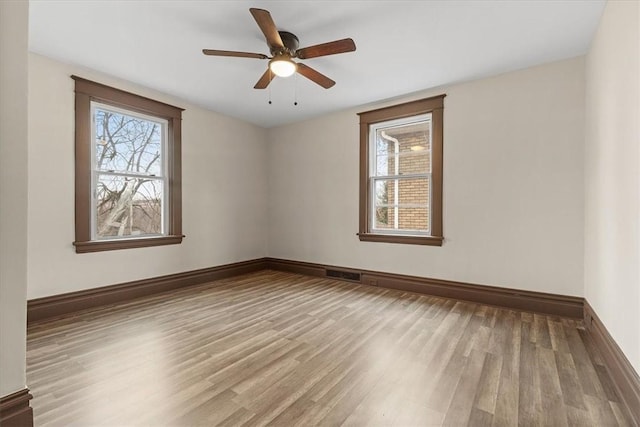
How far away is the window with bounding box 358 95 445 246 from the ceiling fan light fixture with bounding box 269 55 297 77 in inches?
79.6

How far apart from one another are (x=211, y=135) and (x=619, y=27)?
4620mm

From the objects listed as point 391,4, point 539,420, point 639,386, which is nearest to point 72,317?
point 539,420

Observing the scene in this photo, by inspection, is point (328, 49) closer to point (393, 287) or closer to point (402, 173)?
point (402, 173)

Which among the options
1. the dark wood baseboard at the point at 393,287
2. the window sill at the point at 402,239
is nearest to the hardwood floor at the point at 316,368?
the dark wood baseboard at the point at 393,287

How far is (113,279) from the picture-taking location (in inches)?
138

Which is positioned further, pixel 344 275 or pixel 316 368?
pixel 344 275

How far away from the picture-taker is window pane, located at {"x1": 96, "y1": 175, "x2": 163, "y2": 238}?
11.6ft

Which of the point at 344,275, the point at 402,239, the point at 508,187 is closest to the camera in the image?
the point at 508,187

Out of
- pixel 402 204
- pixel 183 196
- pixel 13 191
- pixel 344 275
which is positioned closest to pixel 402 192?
pixel 402 204

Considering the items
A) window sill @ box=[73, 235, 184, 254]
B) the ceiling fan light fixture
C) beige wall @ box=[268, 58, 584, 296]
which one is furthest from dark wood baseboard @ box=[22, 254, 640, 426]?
the ceiling fan light fixture

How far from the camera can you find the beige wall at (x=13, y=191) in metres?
1.33

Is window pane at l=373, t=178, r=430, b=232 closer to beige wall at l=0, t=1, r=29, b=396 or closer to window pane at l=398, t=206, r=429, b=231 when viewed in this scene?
window pane at l=398, t=206, r=429, b=231

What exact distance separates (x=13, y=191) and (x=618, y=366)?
3.56 metres

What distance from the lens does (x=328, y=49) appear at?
238 centimetres
